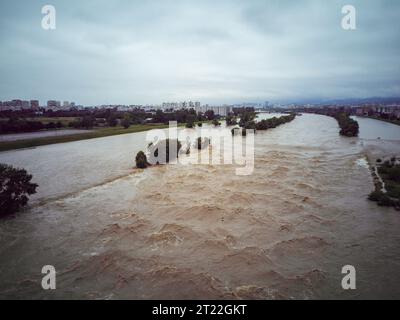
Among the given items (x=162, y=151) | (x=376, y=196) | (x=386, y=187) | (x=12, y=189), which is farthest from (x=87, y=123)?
(x=376, y=196)

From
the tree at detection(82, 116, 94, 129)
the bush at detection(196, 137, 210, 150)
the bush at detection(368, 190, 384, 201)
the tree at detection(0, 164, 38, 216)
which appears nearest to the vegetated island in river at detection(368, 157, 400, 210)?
the bush at detection(368, 190, 384, 201)

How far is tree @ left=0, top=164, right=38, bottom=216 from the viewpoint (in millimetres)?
9930

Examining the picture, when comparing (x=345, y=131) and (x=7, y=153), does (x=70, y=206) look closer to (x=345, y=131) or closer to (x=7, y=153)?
(x=7, y=153)

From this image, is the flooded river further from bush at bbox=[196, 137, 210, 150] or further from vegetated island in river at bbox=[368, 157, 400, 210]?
bush at bbox=[196, 137, 210, 150]

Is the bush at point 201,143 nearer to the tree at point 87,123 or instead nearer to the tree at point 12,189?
the tree at point 12,189

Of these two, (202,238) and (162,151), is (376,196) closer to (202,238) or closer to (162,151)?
(202,238)

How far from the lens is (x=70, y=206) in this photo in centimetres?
1096

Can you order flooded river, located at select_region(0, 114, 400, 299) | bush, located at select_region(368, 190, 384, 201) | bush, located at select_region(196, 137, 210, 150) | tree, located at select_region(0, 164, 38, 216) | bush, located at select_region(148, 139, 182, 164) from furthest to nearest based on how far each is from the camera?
bush, located at select_region(196, 137, 210, 150)
bush, located at select_region(148, 139, 182, 164)
bush, located at select_region(368, 190, 384, 201)
tree, located at select_region(0, 164, 38, 216)
flooded river, located at select_region(0, 114, 400, 299)

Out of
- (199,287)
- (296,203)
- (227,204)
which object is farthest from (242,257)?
(296,203)

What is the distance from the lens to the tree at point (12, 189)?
9930 millimetres

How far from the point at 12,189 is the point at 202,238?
7201 millimetres

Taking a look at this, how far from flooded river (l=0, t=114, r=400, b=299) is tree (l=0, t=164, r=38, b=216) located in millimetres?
435

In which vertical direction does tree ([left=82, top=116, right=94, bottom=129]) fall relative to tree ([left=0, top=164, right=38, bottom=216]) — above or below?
above

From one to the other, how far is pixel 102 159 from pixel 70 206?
986 cm
